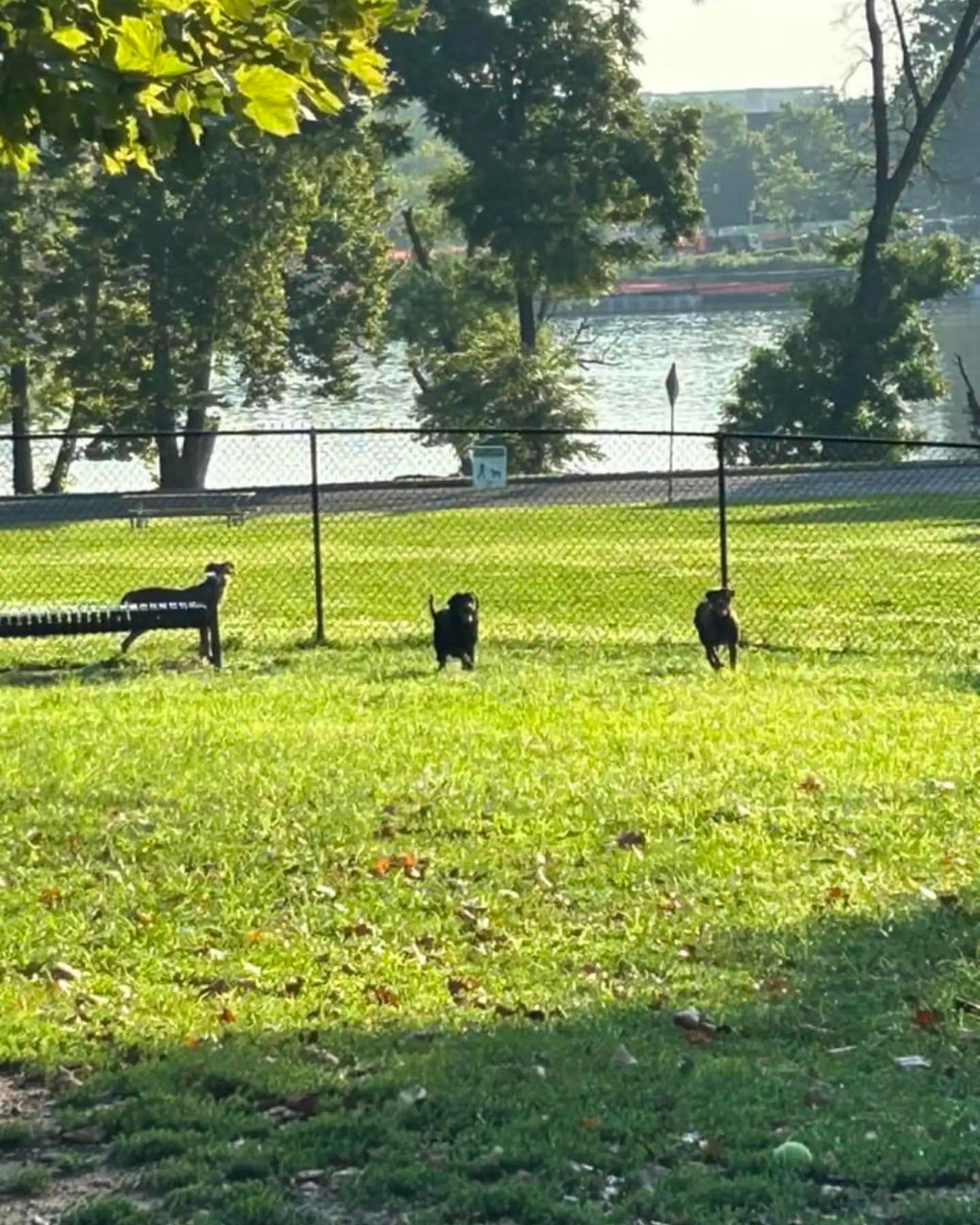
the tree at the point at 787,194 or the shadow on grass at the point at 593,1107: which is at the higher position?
the tree at the point at 787,194

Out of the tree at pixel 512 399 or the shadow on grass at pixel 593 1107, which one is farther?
the tree at pixel 512 399

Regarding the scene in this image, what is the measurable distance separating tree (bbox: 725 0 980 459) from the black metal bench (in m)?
26.9

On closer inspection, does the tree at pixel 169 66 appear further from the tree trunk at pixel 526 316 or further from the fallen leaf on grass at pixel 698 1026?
the tree trunk at pixel 526 316

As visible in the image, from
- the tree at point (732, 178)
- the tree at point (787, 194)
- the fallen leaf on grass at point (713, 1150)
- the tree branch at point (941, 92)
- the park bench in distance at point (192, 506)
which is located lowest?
the fallen leaf on grass at point (713, 1150)

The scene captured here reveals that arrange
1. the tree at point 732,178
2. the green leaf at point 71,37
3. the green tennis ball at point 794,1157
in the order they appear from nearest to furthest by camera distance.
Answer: the green tennis ball at point 794,1157 → the green leaf at point 71,37 → the tree at point 732,178

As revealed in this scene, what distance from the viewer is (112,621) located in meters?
14.9

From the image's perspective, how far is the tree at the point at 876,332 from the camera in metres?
43.1

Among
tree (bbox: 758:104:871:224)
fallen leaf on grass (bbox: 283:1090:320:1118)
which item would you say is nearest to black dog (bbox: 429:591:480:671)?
fallen leaf on grass (bbox: 283:1090:320:1118)

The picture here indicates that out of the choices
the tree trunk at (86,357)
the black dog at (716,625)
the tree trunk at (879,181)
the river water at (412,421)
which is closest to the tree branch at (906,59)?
the tree trunk at (879,181)

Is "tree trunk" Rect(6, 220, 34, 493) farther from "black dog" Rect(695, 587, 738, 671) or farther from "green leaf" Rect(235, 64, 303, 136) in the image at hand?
"green leaf" Rect(235, 64, 303, 136)

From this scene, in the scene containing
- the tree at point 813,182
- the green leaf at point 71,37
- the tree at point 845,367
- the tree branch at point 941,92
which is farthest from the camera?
the tree at point 813,182

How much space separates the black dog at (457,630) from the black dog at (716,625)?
4.81 feet

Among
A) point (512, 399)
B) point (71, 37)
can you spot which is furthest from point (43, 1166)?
point (512, 399)

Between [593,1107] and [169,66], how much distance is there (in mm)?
2685
